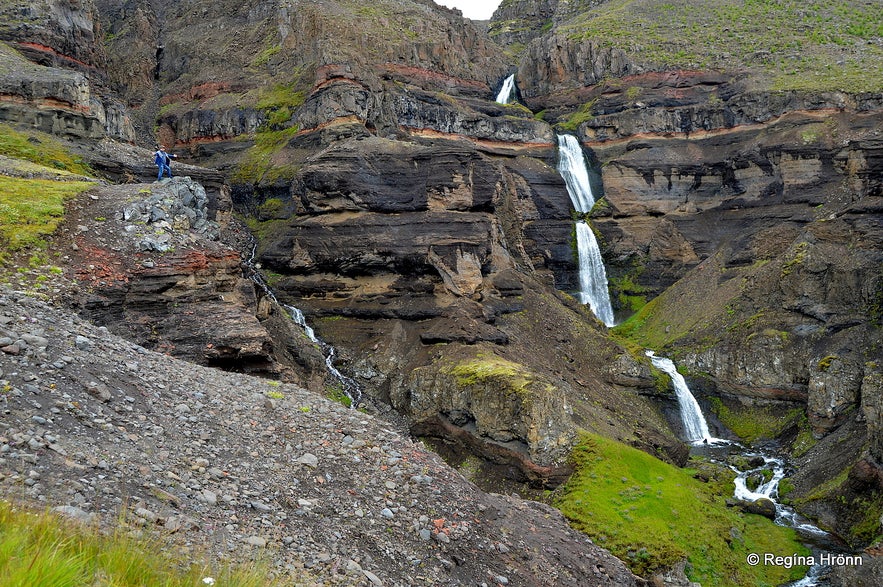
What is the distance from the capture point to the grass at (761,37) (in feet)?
242

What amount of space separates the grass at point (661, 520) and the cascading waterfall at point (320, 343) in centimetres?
1231

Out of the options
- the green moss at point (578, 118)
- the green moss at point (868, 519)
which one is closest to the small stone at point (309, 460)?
the green moss at point (868, 519)

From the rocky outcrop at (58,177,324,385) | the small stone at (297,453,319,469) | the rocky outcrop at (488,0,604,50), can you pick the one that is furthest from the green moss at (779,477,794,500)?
the rocky outcrop at (488,0,604,50)

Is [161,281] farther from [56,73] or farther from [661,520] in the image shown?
[56,73]

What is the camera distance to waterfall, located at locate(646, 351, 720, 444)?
127 ft

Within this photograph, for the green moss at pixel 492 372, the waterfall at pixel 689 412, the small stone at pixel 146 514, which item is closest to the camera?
the small stone at pixel 146 514

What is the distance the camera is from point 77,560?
5777mm

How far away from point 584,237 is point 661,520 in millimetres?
45478

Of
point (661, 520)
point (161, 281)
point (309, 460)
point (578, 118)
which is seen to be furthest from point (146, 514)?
point (578, 118)

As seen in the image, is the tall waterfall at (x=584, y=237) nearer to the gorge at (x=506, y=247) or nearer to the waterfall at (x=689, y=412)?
the gorge at (x=506, y=247)

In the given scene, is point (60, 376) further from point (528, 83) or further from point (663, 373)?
point (528, 83)

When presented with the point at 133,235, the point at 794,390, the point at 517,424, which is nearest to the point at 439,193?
the point at 517,424

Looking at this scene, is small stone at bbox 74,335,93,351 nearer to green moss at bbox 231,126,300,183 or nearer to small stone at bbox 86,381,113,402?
small stone at bbox 86,381,113,402

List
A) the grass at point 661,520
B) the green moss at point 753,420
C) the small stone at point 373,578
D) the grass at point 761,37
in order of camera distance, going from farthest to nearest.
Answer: the grass at point 761,37
the green moss at point 753,420
the grass at point 661,520
the small stone at point 373,578
